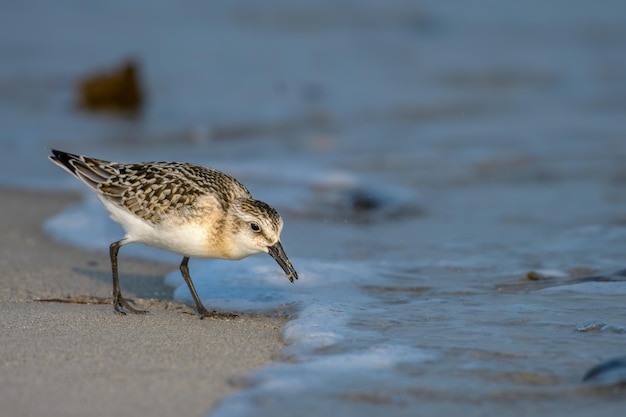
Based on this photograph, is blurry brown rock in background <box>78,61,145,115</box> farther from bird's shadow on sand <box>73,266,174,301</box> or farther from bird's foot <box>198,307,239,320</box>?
bird's foot <box>198,307,239,320</box>

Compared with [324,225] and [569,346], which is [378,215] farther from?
[569,346]

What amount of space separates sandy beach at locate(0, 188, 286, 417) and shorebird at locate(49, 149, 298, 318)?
340 mm

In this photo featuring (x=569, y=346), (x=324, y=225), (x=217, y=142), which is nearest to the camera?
(x=569, y=346)

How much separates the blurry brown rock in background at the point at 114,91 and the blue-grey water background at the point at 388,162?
350 mm

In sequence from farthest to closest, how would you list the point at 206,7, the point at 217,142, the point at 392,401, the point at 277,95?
the point at 206,7
the point at 277,95
the point at 217,142
the point at 392,401

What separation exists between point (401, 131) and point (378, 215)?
412 centimetres

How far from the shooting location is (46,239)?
25.8 feet

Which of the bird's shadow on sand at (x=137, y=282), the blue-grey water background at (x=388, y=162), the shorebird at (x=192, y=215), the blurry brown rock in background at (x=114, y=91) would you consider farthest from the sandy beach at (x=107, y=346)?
the blurry brown rock in background at (x=114, y=91)

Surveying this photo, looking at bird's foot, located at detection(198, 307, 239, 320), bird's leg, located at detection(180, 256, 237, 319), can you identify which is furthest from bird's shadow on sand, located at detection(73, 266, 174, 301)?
bird's foot, located at detection(198, 307, 239, 320)

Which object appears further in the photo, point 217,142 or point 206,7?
point 206,7

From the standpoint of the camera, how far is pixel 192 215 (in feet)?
18.8

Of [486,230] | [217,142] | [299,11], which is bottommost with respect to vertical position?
[486,230]

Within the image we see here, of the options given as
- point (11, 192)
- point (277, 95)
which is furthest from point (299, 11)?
point (11, 192)

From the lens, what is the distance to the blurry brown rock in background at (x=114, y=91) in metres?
13.9
